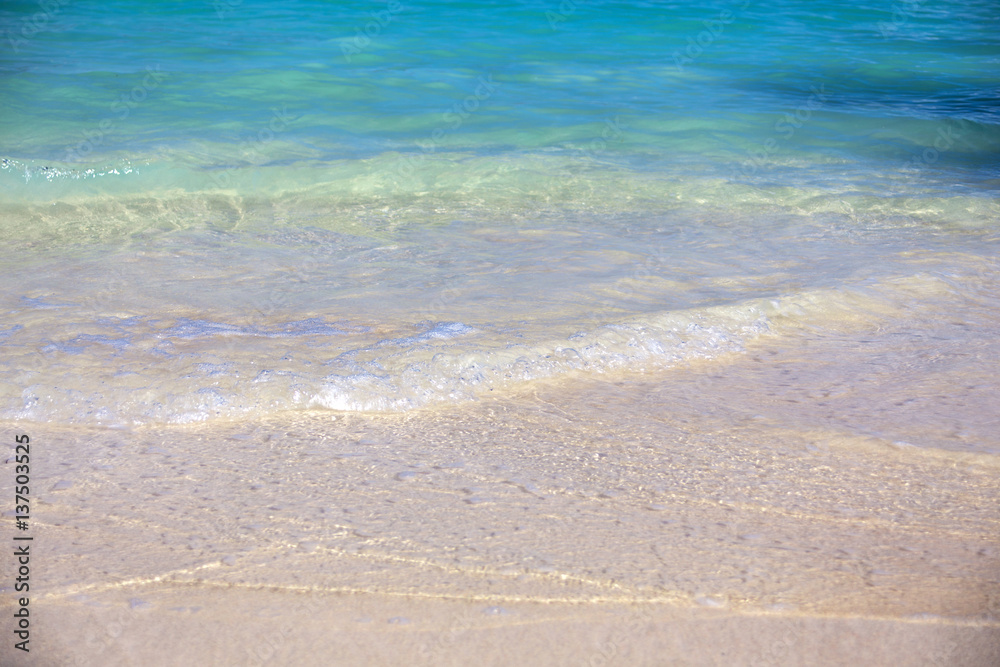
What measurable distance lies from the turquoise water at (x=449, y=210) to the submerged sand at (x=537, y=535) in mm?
346

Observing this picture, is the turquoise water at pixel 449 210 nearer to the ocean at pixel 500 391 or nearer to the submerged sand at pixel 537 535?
the ocean at pixel 500 391

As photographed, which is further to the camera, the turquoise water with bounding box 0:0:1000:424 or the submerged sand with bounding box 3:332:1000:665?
the turquoise water with bounding box 0:0:1000:424

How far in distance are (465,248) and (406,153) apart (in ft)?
8.66

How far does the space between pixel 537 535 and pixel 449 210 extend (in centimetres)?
379

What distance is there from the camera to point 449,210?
5.74 meters

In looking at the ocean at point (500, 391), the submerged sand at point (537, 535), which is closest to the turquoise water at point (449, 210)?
the ocean at point (500, 391)

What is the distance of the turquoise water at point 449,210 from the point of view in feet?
11.0

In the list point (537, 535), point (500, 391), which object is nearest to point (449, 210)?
point (500, 391)

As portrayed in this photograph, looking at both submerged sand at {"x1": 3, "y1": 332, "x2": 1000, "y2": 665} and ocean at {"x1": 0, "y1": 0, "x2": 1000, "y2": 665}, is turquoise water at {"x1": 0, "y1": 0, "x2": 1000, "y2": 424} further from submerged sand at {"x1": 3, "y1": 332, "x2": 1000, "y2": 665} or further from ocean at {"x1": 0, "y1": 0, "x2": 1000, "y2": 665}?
submerged sand at {"x1": 3, "y1": 332, "x2": 1000, "y2": 665}

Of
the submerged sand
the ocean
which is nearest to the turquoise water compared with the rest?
the ocean

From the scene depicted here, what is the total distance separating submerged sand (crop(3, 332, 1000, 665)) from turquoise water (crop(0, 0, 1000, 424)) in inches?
13.6

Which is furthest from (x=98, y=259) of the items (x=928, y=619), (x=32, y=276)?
(x=928, y=619)

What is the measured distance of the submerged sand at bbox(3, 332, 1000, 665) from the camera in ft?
6.20

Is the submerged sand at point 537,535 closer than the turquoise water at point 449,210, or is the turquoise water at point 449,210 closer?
the submerged sand at point 537,535
